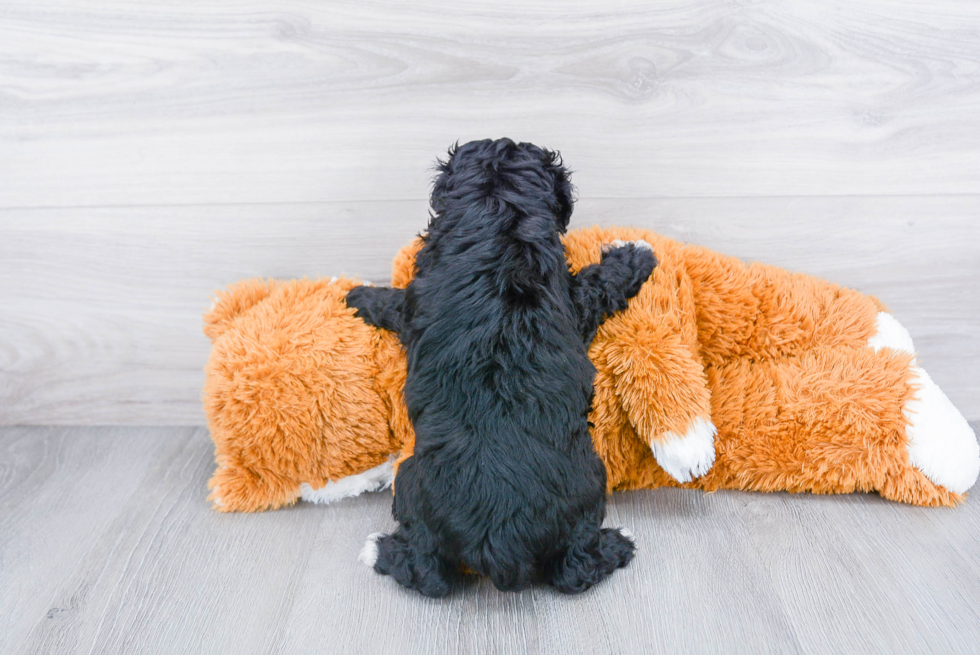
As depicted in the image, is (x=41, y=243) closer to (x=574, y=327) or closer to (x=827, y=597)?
(x=574, y=327)

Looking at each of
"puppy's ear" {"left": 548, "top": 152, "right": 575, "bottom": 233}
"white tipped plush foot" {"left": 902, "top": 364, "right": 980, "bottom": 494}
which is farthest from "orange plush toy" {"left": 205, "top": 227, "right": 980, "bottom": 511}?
"puppy's ear" {"left": 548, "top": 152, "right": 575, "bottom": 233}

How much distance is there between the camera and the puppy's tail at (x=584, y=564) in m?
1.17

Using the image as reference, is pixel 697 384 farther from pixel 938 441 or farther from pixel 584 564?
pixel 938 441

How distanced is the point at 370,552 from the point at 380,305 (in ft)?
1.56

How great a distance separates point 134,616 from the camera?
47.3 inches

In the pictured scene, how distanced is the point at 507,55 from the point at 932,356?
1297 mm

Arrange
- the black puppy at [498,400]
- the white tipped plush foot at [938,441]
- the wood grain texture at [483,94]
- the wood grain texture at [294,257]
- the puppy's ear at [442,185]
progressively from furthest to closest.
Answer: the wood grain texture at [294,257] → the wood grain texture at [483,94] → the white tipped plush foot at [938,441] → the puppy's ear at [442,185] → the black puppy at [498,400]

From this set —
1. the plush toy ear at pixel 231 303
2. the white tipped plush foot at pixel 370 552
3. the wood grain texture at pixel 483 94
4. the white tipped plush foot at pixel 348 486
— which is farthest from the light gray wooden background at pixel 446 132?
the white tipped plush foot at pixel 370 552

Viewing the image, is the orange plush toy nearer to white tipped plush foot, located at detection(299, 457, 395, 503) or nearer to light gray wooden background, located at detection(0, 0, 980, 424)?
white tipped plush foot, located at detection(299, 457, 395, 503)

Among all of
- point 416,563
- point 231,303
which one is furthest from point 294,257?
point 416,563

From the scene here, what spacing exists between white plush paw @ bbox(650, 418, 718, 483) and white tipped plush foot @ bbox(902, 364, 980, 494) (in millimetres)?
436

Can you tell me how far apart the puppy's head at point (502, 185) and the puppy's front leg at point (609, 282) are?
11cm

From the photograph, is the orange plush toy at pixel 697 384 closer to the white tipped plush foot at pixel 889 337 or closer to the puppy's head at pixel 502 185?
the white tipped plush foot at pixel 889 337

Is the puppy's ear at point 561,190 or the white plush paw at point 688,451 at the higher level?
the puppy's ear at point 561,190
